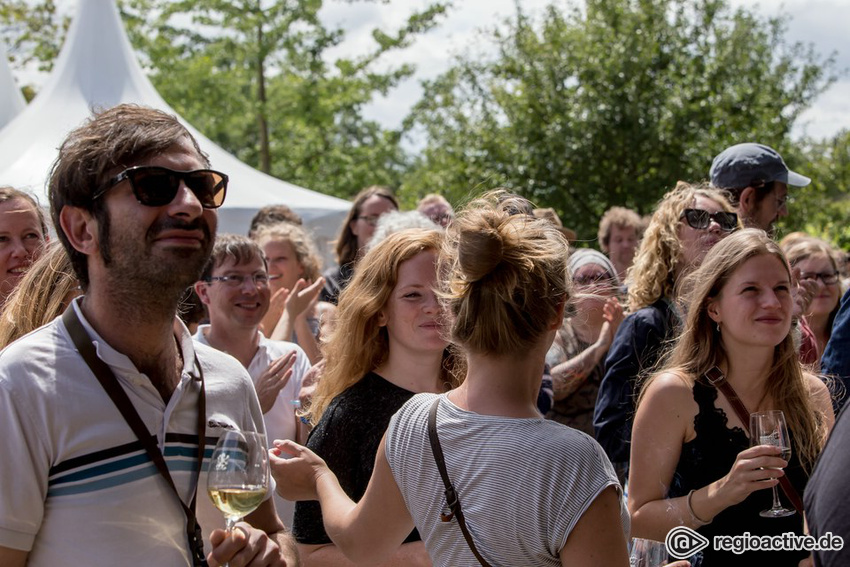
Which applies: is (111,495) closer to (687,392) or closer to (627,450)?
(687,392)

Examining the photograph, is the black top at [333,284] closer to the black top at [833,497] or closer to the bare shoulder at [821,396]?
the bare shoulder at [821,396]

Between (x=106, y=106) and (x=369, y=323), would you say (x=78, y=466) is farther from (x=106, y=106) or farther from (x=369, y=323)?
(x=106, y=106)

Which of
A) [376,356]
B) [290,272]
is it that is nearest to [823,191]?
[290,272]

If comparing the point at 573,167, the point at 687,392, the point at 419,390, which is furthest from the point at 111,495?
the point at 573,167

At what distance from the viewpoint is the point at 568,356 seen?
17.8ft

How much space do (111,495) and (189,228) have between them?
0.64m

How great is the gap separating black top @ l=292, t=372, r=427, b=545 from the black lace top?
3.34 feet

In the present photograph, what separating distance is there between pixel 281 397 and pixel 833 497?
3192 millimetres

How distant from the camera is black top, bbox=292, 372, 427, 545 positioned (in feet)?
10.1

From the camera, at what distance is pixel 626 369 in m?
3.96

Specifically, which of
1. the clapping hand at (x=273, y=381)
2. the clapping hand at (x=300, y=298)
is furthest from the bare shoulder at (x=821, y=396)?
the clapping hand at (x=300, y=298)

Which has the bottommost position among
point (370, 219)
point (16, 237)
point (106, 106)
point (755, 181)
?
point (16, 237)

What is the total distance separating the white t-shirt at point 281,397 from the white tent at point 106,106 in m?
4.63

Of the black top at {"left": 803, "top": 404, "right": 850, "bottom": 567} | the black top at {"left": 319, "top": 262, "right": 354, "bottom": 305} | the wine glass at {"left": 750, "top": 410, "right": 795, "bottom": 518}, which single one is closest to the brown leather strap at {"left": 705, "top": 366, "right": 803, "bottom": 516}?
the wine glass at {"left": 750, "top": 410, "right": 795, "bottom": 518}
